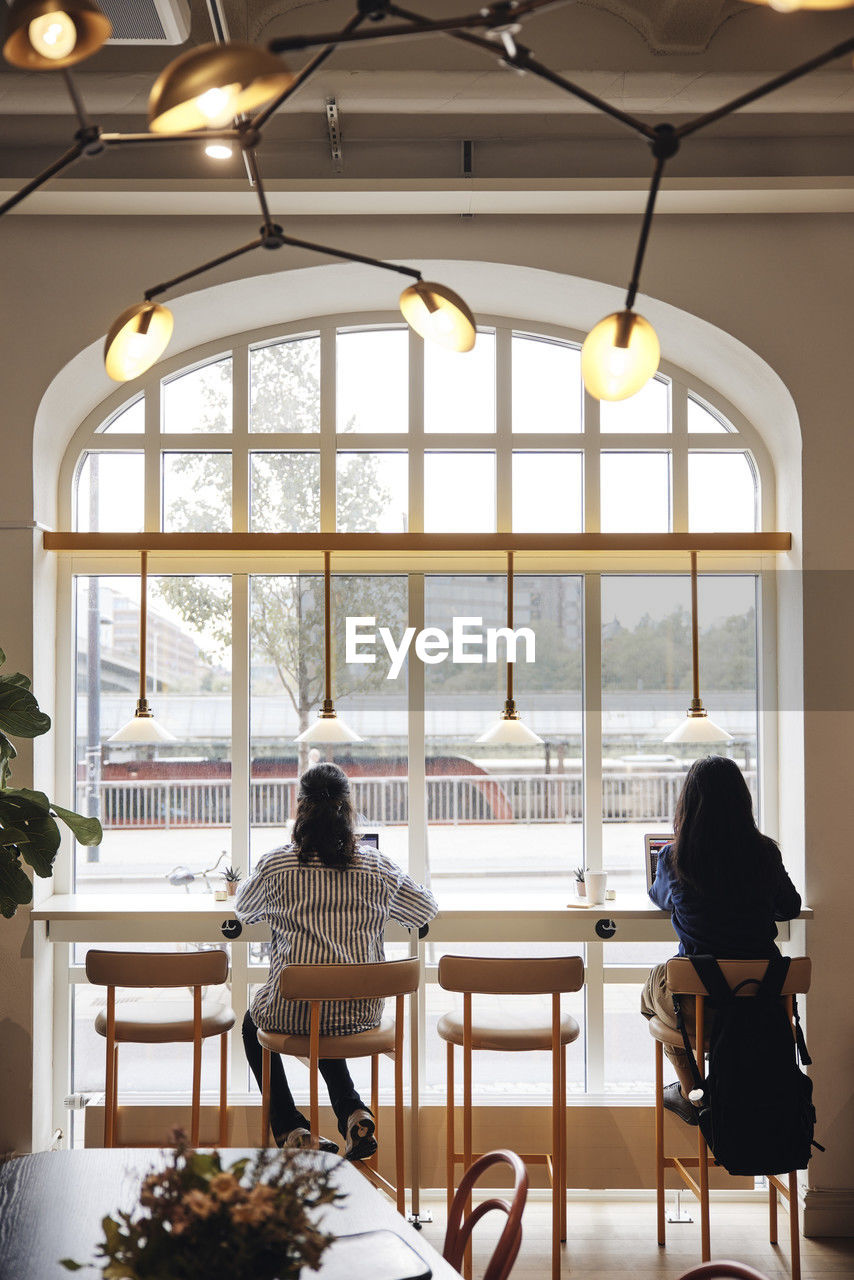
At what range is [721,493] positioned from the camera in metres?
4.08

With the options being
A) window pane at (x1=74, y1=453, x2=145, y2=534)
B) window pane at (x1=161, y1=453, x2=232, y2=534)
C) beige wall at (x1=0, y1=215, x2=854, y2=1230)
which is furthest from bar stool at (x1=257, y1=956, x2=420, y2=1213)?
window pane at (x1=74, y1=453, x2=145, y2=534)

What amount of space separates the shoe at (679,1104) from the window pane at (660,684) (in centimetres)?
92

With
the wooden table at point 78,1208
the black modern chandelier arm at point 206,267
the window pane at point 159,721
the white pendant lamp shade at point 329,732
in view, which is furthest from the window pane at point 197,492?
the wooden table at point 78,1208

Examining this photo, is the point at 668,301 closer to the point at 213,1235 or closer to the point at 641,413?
the point at 641,413

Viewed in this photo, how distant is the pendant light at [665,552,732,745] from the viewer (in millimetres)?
3662

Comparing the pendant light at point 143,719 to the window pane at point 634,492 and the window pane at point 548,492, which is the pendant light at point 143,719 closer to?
the window pane at point 548,492

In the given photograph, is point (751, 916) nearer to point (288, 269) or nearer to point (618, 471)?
point (618, 471)

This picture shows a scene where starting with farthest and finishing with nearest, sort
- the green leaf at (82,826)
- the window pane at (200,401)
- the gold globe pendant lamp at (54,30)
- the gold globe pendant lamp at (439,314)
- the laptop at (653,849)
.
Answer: the window pane at (200,401) < the laptop at (653,849) < the green leaf at (82,826) < the gold globe pendant lamp at (439,314) < the gold globe pendant lamp at (54,30)

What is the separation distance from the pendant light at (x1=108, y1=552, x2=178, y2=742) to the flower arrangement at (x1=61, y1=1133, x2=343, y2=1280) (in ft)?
8.10

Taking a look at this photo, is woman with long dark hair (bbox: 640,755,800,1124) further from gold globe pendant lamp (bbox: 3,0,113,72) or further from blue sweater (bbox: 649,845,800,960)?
gold globe pendant lamp (bbox: 3,0,113,72)

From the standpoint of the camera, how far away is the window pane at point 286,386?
13.4ft

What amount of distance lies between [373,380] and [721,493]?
1473 millimetres

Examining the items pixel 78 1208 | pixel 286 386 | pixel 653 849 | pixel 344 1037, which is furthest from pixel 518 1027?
pixel 286 386

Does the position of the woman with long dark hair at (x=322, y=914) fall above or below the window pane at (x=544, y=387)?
below
